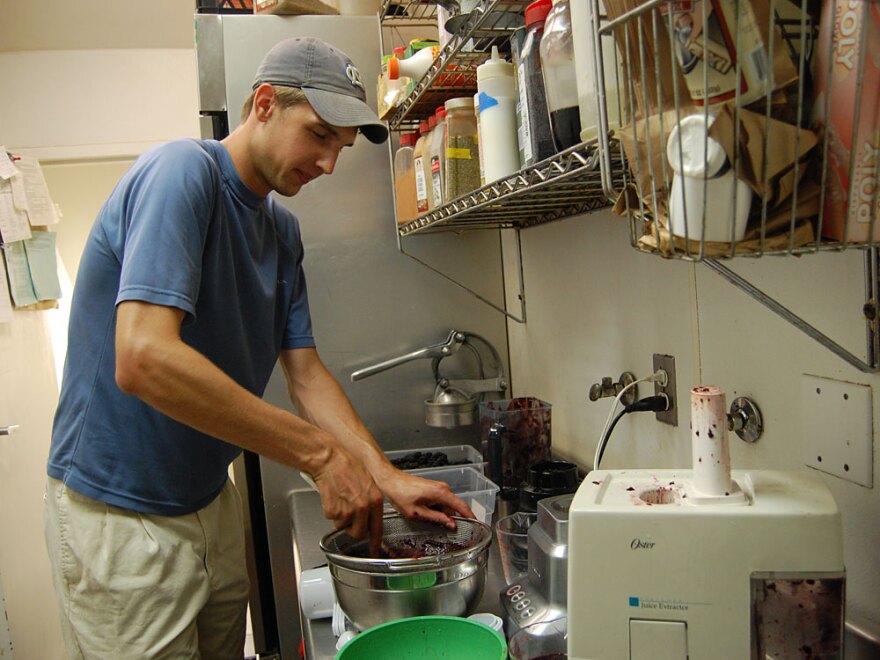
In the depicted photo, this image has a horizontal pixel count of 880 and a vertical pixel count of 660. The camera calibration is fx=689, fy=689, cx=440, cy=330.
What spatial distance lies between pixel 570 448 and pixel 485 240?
2.41 feet

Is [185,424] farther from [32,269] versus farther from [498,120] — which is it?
[32,269]

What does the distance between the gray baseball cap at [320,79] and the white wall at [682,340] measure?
0.55 meters

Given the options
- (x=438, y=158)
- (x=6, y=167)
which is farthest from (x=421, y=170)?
(x=6, y=167)

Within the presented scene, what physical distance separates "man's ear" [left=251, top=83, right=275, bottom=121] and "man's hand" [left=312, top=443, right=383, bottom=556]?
72 cm

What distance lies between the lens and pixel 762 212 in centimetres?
55

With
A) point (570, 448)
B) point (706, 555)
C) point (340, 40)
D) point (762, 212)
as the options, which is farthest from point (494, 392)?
point (762, 212)

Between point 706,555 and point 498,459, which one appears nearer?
point 706,555

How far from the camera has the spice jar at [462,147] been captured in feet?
4.48

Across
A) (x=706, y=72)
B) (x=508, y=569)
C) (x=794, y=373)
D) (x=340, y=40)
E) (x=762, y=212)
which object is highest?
(x=340, y=40)

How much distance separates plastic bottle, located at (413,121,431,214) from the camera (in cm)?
158

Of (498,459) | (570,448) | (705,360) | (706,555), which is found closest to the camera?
(706,555)

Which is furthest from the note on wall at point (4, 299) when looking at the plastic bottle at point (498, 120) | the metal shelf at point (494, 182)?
the plastic bottle at point (498, 120)

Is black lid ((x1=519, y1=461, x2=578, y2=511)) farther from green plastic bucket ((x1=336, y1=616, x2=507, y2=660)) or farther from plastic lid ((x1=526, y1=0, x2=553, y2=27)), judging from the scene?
plastic lid ((x1=526, y1=0, x2=553, y2=27))

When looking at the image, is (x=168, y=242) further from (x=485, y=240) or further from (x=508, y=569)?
(x=485, y=240)
